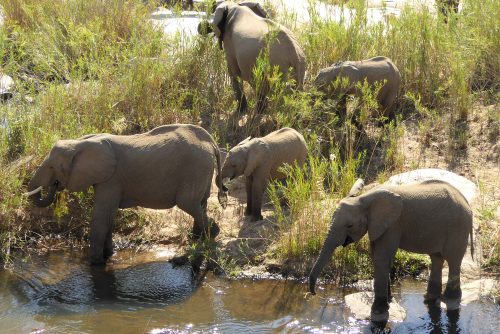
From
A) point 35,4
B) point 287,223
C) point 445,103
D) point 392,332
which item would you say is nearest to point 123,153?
point 287,223

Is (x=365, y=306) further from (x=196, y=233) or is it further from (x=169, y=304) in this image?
(x=196, y=233)

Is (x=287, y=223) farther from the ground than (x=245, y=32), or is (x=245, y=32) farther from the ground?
(x=245, y=32)

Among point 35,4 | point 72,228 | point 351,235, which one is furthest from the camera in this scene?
point 35,4

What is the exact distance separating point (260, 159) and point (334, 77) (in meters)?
2.27

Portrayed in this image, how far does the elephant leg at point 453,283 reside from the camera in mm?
7984

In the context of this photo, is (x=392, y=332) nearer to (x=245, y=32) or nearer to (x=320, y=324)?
(x=320, y=324)

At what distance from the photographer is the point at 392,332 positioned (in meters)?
7.69

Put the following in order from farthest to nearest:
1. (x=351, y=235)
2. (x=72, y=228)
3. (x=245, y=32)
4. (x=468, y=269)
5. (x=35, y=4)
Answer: (x=35, y=4), (x=245, y=32), (x=72, y=228), (x=468, y=269), (x=351, y=235)

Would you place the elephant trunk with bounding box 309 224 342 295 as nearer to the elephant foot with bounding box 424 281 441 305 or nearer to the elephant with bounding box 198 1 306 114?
the elephant foot with bounding box 424 281 441 305

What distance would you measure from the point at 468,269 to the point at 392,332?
150 cm

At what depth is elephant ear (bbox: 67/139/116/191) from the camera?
8898 mm

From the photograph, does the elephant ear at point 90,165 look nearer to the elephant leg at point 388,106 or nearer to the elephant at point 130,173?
the elephant at point 130,173

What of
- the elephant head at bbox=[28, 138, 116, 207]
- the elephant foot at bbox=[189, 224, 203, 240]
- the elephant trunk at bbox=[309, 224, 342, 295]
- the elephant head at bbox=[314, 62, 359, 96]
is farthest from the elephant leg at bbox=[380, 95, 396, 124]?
the elephant trunk at bbox=[309, 224, 342, 295]

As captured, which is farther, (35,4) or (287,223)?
(35,4)
